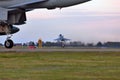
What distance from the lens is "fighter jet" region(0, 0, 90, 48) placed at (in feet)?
105

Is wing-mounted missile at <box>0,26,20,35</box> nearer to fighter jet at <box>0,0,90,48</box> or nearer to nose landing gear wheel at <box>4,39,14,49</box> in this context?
fighter jet at <box>0,0,90,48</box>

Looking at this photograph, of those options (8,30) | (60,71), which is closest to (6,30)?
(8,30)

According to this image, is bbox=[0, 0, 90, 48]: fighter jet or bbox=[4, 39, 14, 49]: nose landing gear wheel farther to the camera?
bbox=[4, 39, 14, 49]: nose landing gear wheel

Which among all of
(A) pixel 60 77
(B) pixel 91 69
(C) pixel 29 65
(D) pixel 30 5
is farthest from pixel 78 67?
(D) pixel 30 5

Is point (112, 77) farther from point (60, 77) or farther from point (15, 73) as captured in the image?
point (15, 73)

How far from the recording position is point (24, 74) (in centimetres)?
1928

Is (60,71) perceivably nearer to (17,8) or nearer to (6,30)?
(17,8)

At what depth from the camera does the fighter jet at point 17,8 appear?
32141mm

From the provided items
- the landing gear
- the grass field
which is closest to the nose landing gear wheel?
the landing gear

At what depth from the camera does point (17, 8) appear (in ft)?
109

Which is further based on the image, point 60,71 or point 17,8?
point 17,8

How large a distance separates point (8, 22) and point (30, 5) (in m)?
2.32

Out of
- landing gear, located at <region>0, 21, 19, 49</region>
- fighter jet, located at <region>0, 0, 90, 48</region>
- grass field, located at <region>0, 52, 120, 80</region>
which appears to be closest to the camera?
grass field, located at <region>0, 52, 120, 80</region>

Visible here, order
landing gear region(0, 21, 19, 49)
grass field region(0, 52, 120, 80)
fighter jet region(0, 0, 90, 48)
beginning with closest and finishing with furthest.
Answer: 1. grass field region(0, 52, 120, 80)
2. fighter jet region(0, 0, 90, 48)
3. landing gear region(0, 21, 19, 49)
